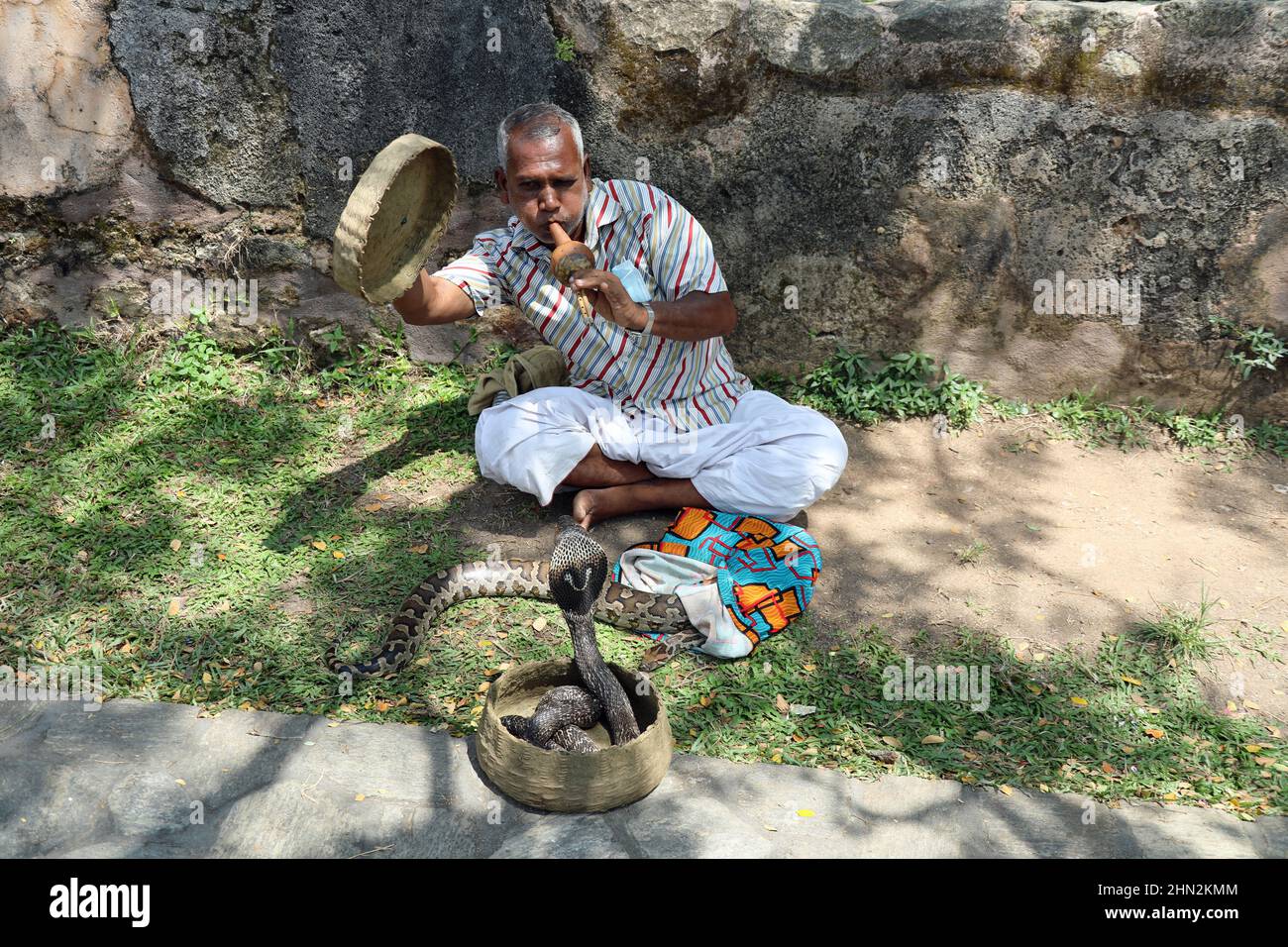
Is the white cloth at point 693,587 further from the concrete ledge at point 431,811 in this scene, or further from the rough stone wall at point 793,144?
the rough stone wall at point 793,144

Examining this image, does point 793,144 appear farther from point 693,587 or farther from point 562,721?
point 562,721

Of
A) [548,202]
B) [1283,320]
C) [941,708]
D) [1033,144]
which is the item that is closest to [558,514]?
[548,202]

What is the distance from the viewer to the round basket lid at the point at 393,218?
11.3 feet

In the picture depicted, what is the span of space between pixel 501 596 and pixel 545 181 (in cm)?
161

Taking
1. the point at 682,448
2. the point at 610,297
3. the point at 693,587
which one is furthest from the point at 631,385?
the point at 693,587

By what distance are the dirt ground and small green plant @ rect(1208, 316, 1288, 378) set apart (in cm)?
45

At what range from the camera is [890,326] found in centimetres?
549

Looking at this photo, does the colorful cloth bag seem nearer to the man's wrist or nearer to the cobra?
the cobra

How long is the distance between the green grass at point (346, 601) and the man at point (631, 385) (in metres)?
0.61

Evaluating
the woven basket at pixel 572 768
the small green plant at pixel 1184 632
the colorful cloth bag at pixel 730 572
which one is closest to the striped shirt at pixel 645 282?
the colorful cloth bag at pixel 730 572

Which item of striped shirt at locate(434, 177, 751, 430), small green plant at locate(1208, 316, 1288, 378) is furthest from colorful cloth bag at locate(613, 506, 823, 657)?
small green plant at locate(1208, 316, 1288, 378)

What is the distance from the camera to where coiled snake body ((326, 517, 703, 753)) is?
3.32 meters

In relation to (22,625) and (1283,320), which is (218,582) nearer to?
(22,625)

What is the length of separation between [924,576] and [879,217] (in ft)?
6.06
